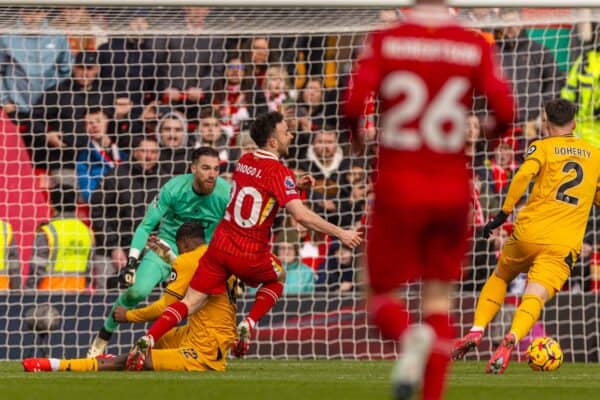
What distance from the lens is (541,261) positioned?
32.8 feet

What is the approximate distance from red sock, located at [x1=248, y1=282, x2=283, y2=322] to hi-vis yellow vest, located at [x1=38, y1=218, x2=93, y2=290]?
3362mm

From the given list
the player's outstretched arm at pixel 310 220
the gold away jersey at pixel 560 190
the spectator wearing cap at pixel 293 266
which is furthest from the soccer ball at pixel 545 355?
the spectator wearing cap at pixel 293 266

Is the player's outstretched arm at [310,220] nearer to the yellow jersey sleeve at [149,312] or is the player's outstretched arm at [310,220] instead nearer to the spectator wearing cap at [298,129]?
the yellow jersey sleeve at [149,312]

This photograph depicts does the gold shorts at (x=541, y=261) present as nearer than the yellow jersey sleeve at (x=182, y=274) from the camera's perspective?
Yes

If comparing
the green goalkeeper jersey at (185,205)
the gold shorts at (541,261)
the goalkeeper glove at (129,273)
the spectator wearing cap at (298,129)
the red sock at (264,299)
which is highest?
the spectator wearing cap at (298,129)

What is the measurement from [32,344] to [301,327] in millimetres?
2552

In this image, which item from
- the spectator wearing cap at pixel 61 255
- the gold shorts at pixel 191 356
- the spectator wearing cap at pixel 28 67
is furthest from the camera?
the spectator wearing cap at pixel 28 67

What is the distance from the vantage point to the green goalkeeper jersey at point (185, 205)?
36.4ft

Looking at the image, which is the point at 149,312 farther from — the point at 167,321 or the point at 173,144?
the point at 173,144

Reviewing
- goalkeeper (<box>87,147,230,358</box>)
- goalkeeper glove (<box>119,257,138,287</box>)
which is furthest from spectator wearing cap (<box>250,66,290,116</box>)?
goalkeeper glove (<box>119,257,138,287</box>)

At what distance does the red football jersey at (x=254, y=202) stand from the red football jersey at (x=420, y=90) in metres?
3.78

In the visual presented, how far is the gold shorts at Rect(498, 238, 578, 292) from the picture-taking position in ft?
32.7

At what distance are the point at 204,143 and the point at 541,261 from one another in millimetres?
4668

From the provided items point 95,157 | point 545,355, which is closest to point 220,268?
point 545,355
